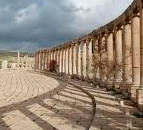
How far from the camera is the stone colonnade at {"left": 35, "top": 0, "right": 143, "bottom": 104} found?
57.9ft

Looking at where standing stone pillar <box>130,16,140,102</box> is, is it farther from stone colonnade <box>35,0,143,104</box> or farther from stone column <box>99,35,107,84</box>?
stone column <box>99,35,107,84</box>

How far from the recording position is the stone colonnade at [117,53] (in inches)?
695

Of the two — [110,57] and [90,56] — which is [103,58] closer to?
[110,57]

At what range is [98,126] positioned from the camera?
10.5 meters

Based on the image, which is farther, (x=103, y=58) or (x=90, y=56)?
(x=90, y=56)

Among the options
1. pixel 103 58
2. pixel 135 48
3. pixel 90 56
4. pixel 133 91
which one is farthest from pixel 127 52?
pixel 90 56

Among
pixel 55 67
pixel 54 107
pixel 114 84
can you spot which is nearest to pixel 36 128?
pixel 54 107

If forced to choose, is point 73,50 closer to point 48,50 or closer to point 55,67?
point 55,67

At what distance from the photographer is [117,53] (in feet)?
80.3

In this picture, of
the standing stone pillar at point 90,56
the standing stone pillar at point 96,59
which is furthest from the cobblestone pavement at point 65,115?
the standing stone pillar at point 90,56

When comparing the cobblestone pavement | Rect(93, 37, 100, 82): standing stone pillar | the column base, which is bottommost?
the cobblestone pavement

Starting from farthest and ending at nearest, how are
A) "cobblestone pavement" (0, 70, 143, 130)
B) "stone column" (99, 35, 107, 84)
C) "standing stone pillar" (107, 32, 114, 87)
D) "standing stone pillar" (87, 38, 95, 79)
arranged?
"standing stone pillar" (87, 38, 95, 79) → "stone column" (99, 35, 107, 84) → "standing stone pillar" (107, 32, 114, 87) → "cobblestone pavement" (0, 70, 143, 130)

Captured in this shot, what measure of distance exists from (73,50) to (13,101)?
26.1 meters

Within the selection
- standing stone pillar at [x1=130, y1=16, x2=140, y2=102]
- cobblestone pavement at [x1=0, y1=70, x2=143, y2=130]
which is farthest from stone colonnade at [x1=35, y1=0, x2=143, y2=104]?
cobblestone pavement at [x1=0, y1=70, x2=143, y2=130]
